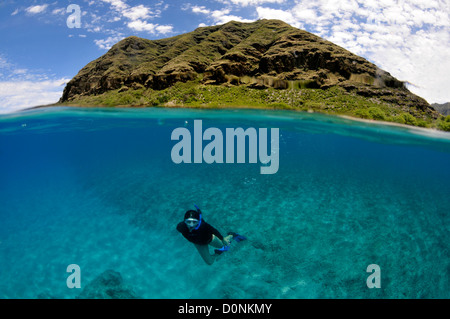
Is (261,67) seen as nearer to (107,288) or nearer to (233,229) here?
(233,229)

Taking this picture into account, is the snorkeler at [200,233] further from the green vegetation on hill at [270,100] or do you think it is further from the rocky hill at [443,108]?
the rocky hill at [443,108]

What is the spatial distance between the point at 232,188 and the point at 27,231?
8.87m

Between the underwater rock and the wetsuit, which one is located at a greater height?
the wetsuit

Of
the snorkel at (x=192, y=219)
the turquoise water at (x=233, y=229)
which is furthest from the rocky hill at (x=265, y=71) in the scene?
the snorkel at (x=192, y=219)

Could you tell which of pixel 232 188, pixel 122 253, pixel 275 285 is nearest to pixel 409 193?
pixel 232 188

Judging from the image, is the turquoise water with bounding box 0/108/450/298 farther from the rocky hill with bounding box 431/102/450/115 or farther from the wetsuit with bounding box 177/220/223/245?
the rocky hill with bounding box 431/102/450/115

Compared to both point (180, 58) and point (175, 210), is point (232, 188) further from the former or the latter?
point (180, 58)

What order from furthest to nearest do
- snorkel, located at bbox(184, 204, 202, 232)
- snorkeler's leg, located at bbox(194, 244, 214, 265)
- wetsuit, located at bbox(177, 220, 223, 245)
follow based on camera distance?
snorkeler's leg, located at bbox(194, 244, 214, 265) < wetsuit, located at bbox(177, 220, 223, 245) < snorkel, located at bbox(184, 204, 202, 232)

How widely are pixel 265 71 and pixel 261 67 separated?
7.12 feet

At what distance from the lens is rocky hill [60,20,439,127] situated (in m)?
49.4

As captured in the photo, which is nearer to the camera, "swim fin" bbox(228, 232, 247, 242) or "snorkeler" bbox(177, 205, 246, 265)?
"snorkeler" bbox(177, 205, 246, 265)

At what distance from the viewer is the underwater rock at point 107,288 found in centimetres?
534

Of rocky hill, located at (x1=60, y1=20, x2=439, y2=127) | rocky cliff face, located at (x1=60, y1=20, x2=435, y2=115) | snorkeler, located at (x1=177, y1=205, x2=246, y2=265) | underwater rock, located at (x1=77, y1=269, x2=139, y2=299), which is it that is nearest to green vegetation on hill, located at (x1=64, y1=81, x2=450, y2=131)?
rocky hill, located at (x1=60, y1=20, x2=439, y2=127)

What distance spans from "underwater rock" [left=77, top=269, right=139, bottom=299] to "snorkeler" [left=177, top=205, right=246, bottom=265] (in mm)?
2061
